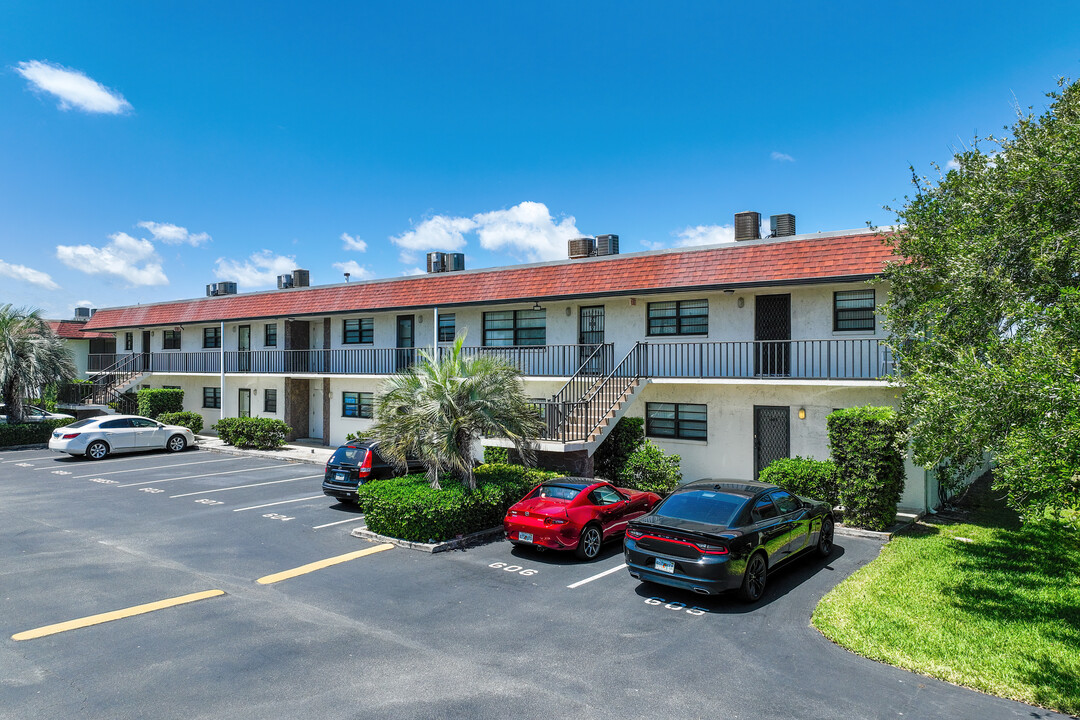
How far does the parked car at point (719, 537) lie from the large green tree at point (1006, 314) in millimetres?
2383

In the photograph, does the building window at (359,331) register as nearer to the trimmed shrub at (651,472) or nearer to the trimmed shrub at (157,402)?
the trimmed shrub at (157,402)

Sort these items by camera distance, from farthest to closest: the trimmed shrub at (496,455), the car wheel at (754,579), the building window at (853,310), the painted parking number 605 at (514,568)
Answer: the trimmed shrub at (496,455) → the building window at (853,310) → the painted parking number 605 at (514,568) → the car wheel at (754,579)

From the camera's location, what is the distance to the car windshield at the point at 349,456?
48.8 ft

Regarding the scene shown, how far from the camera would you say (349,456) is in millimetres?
14992

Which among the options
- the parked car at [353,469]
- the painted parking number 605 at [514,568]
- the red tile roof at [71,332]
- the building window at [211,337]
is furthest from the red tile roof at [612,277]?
the red tile roof at [71,332]

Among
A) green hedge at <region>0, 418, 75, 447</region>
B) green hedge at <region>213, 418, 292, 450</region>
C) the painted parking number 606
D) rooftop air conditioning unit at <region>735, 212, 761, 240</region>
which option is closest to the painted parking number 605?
the painted parking number 606

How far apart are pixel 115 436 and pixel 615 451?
60.8 feet

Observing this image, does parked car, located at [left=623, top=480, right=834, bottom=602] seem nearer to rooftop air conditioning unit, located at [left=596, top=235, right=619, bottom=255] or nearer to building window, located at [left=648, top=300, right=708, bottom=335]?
building window, located at [left=648, top=300, right=708, bottom=335]

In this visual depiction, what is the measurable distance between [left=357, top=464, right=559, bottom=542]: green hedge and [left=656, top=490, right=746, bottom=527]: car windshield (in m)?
3.88

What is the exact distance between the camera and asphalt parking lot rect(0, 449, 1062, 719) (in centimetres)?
607

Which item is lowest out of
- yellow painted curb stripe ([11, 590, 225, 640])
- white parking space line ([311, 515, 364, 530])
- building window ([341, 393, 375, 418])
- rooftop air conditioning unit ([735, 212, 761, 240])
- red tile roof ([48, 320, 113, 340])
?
white parking space line ([311, 515, 364, 530])

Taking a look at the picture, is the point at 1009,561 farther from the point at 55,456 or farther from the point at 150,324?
the point at 150,324

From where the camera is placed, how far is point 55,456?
927 inches

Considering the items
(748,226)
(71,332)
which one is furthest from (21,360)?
(748,226)
